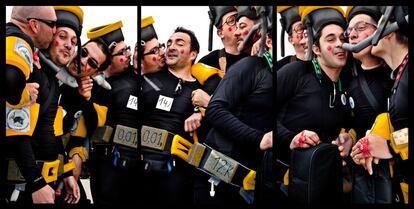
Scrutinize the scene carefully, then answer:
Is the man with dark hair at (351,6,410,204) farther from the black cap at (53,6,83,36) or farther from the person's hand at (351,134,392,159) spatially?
the black cap at (53,6,83,36)

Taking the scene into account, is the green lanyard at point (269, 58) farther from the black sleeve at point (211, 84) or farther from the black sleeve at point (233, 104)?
the black sleeve at point (211, 84)

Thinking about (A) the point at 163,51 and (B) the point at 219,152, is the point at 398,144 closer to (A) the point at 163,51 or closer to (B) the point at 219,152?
(B) the point at 219,152

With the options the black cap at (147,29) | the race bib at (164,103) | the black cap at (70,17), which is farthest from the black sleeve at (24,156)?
the black cap at (147,29)

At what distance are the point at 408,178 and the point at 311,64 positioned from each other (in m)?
1.20

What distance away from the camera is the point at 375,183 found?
5.41 m

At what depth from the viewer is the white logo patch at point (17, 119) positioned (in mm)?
5414

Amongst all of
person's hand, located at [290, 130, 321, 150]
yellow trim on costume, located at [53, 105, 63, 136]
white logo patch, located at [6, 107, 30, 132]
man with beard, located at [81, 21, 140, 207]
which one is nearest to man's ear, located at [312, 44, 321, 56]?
person's hand, located at [290, 130, 321, 150]

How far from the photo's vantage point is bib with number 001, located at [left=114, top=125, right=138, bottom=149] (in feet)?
18.6

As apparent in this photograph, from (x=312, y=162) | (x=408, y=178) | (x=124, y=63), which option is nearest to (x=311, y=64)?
(x=312, y=162)

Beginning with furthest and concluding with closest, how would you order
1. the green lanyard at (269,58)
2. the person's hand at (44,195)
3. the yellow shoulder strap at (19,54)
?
the green lanyard at (269,58) → the person's hand at (44,195) → the yellow shoulder strap at (19,54)

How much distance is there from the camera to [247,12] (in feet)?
18.4

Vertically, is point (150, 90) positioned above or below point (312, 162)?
above

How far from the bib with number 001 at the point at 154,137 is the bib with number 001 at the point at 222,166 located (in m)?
0.42

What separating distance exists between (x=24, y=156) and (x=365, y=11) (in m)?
2.98
